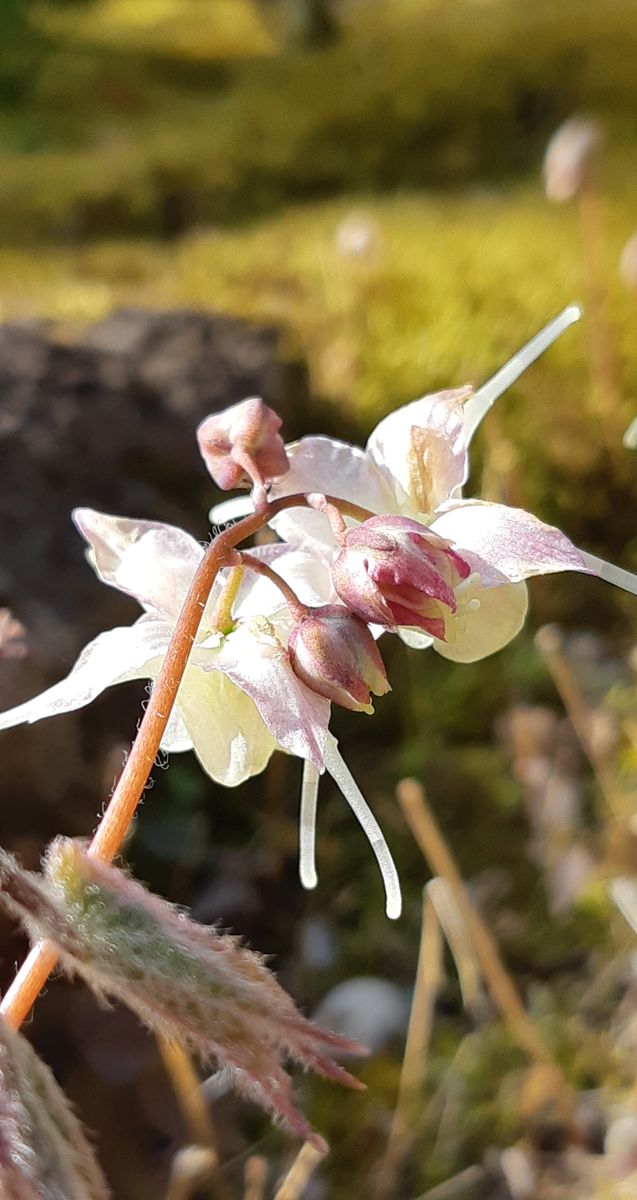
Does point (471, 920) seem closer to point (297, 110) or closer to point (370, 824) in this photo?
point (370, 824)

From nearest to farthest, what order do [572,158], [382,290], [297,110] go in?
1. [572,158]
2. [382,290]
3. [297,110]

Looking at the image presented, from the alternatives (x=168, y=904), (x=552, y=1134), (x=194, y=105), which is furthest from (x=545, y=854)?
(x=194, y=105)

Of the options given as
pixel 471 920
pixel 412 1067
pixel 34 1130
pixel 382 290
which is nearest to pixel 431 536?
pixel 34 1130

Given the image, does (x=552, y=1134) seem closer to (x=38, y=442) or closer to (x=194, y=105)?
(x=38, y=442)

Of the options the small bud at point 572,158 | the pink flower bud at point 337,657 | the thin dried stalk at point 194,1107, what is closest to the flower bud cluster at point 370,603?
the pink flower bud at point 337,657

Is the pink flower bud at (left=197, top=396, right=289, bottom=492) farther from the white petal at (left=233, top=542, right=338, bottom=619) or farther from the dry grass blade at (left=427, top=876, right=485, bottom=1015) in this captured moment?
the dry grass blade at (left=427, top=876, right=485, bottom=1015)

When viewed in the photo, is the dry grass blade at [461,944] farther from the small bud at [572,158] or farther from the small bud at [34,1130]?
the small bud at [572,158]
